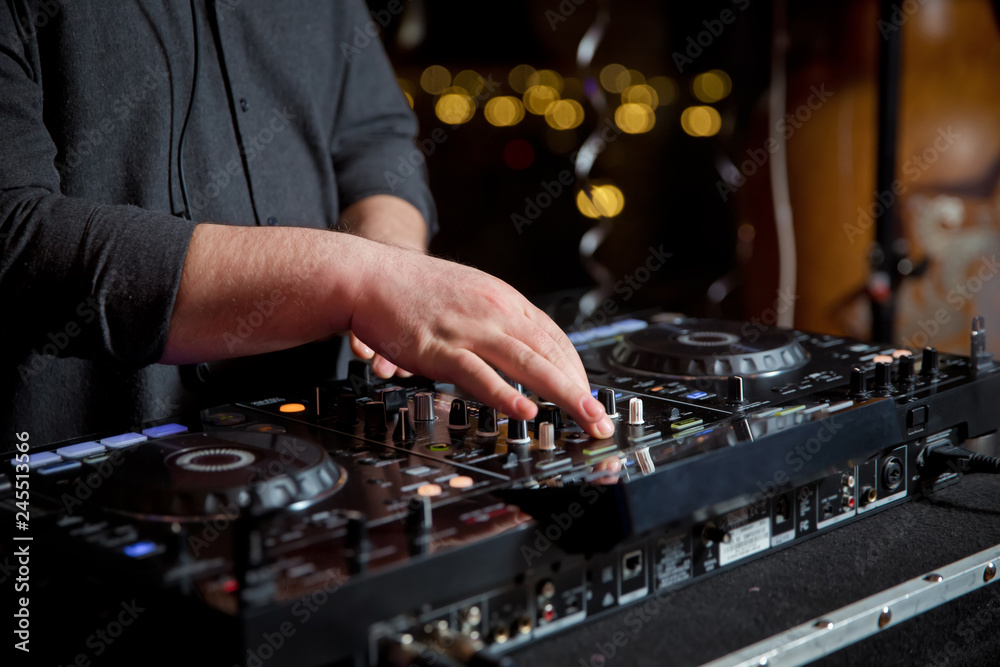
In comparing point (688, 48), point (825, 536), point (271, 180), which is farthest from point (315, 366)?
point (688, 48)

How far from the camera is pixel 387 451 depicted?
858mm

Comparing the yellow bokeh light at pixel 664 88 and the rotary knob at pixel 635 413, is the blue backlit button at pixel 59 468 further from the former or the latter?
the yellow bokeh light at pixel 664 88

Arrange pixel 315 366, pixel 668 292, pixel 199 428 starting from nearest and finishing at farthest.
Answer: pixel 199 428
pixel 315 366
pixel 668 292

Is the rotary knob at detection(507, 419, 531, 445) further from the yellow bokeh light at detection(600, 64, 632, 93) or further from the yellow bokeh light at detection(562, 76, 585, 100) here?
the yellow bokeh light at detection(600, 64, 632, 93)

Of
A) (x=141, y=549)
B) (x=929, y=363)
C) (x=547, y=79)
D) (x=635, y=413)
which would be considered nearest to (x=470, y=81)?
(x=547, y=79)

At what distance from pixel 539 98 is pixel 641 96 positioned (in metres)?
0.50

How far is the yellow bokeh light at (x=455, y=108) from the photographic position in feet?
9.40

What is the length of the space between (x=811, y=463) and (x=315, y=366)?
0.77m

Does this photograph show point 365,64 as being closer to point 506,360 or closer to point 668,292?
point 506,360

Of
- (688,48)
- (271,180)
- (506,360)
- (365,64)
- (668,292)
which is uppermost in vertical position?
(688,48)

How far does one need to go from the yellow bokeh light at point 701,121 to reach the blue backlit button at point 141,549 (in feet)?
9.05
